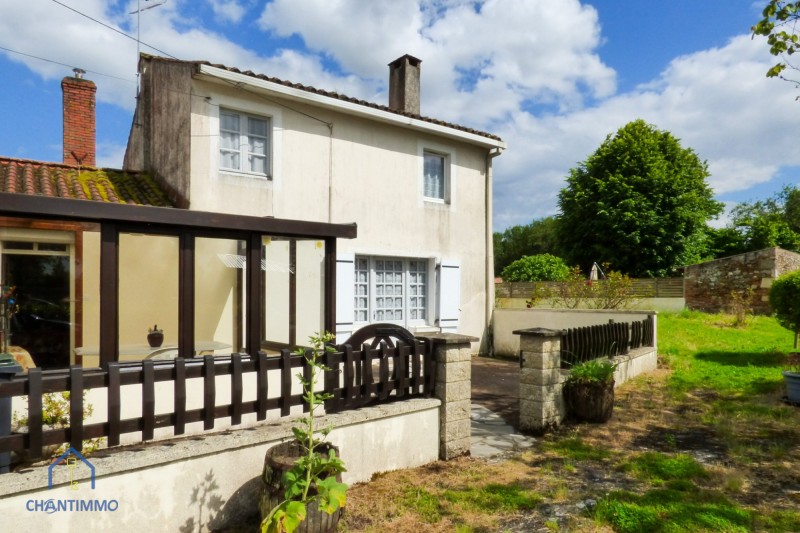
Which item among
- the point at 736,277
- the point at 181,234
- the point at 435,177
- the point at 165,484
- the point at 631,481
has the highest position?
the point at 435,177

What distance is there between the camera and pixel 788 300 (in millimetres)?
9312

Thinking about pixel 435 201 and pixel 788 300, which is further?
pixel 435 201

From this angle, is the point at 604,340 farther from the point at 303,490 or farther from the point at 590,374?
the point at 303,490

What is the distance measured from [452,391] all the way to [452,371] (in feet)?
0.64

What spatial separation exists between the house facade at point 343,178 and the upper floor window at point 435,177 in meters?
0.03

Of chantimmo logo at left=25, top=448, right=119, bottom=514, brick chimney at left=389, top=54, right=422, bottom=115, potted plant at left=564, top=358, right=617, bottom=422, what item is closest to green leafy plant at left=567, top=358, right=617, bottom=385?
potted plant at left=564, top=358, right=617, bottom=422

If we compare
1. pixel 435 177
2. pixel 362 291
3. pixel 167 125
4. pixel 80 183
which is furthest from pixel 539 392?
pixel 80 183

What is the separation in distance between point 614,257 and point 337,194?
19.5 m

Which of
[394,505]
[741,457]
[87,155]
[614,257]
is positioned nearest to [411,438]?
[394,505]

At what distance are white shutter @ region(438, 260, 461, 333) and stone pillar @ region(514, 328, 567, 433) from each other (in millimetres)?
4934

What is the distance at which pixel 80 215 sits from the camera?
437 centimetres

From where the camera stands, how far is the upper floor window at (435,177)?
11242mm

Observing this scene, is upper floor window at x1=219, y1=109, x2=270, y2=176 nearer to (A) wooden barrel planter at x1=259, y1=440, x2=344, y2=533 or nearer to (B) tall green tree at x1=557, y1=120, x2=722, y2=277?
(A) wooden barrel planter at x1=259, y1=440, x2=344, y2=533

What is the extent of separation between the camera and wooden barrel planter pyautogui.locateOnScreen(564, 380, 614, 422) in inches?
237
